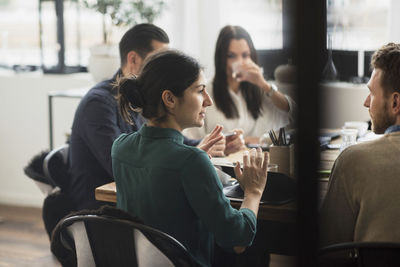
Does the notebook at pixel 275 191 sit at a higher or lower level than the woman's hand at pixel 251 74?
lower

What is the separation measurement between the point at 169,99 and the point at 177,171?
23 cm

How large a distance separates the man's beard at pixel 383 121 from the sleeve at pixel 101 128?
89cm

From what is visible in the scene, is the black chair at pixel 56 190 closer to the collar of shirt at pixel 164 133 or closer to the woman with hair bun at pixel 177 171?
the woman with hair bun at pixel 177 171

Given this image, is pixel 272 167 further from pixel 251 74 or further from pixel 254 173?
pixel 251 74

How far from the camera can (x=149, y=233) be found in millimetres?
1279

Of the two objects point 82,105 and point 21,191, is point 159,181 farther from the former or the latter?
point 21,191

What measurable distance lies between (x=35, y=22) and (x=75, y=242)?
313 cm

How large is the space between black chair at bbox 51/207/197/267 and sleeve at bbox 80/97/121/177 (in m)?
0.67

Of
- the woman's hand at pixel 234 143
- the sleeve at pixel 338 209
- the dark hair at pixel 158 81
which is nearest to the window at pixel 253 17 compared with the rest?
the woman's hand at pixel 234 143

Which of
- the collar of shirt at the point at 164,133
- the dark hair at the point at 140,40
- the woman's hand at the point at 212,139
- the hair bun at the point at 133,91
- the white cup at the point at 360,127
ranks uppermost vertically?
the dark hair at the point at 140,40

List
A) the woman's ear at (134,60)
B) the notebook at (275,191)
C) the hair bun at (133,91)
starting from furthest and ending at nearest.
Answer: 1. the woman's ear at (134,60)
2. the notebook at (275,191)
3. the hair bun at (133,91)

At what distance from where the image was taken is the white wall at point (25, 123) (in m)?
3.85

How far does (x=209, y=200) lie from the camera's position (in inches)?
53.3

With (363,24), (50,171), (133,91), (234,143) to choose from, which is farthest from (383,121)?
(363,24)
